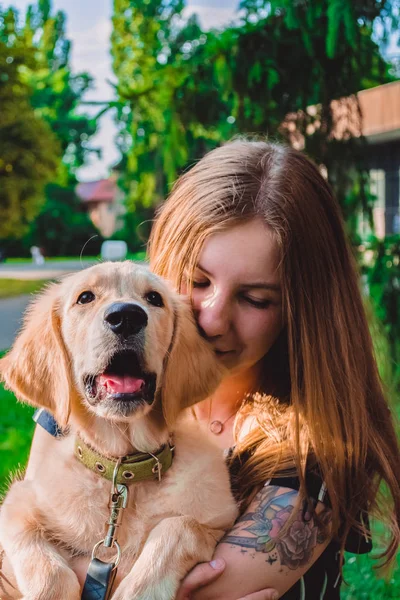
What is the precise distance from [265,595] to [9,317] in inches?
506

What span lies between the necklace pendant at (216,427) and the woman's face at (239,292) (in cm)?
38

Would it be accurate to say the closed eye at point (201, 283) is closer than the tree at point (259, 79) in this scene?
Yes

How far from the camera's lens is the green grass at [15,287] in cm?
1848

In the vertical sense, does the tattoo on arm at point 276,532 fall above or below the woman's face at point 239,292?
below

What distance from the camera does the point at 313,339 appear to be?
2.24 meters

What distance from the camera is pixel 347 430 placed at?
2.19 metres

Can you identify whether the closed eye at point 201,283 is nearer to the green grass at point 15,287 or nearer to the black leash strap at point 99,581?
the black leash strap at point 99,581

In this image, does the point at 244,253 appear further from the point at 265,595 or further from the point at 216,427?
the point at 265,595

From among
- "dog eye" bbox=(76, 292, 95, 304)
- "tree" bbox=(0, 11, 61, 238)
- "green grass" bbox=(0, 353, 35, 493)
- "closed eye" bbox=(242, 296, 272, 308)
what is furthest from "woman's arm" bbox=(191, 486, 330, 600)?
"tree" bbox=(0, 11, 61, 238)

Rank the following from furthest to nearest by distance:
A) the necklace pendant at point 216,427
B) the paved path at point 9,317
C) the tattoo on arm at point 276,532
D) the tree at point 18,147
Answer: the tree at point 18,147
the paved path at point 9,317
the necklace pendant at point 216,427
the tattoo on arm at point 276,532

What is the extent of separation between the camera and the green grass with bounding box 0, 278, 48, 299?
60.6 feet

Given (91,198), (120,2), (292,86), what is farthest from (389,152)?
(91,198)

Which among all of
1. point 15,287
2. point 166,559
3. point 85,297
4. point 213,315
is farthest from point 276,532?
point 15,287

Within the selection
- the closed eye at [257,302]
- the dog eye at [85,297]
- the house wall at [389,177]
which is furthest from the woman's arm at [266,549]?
the house wall at [389,177]
